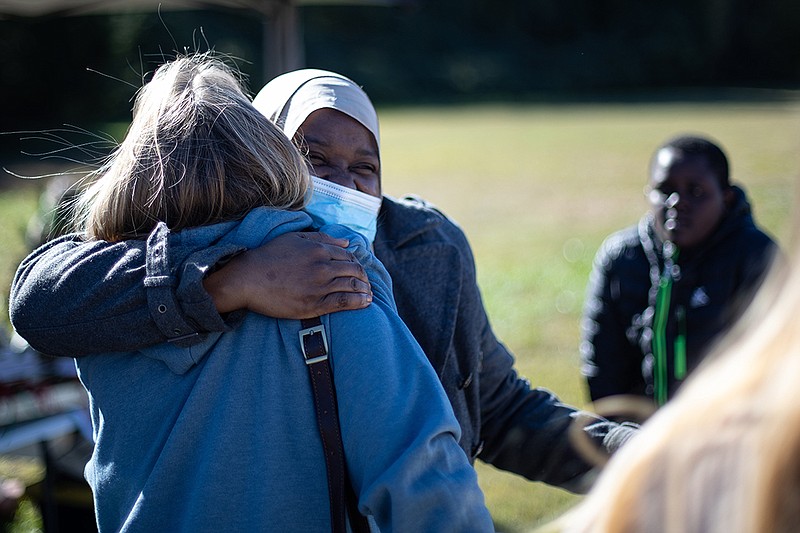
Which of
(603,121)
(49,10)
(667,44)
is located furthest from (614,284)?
(667,44)

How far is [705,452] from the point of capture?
836mm

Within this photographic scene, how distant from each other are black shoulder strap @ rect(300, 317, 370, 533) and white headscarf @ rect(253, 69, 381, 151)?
2.52ft

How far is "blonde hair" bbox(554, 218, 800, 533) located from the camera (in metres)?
0.79

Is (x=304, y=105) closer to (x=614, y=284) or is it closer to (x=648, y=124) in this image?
(x=614, y=284)

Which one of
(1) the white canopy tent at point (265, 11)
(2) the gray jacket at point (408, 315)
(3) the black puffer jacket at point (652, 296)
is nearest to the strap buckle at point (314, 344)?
(2) the gray jacket at point (408, 315)

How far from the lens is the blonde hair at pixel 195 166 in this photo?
160 centimetres

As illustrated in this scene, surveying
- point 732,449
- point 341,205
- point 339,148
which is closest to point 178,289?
point 341,205

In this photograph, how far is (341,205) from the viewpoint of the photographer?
75.2 inches

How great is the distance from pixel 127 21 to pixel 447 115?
40.4 ft

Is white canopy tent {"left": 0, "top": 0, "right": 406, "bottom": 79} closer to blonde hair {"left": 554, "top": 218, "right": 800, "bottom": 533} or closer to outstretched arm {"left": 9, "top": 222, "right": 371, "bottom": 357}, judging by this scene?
outstretched arm {"left": 9, "top": 222, "right": 371, "bottom": 357}

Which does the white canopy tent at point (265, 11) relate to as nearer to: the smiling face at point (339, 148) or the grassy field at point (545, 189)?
the grassy field at point (545, 189)

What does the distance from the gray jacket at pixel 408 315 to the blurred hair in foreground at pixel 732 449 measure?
2.83 feet

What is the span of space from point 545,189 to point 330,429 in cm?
1564

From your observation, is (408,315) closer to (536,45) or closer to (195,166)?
(195,166)
